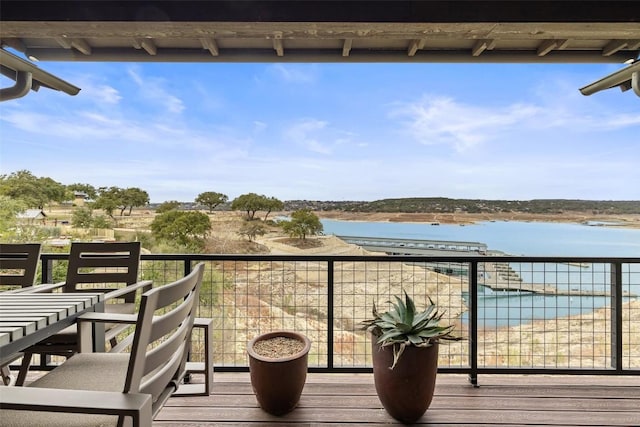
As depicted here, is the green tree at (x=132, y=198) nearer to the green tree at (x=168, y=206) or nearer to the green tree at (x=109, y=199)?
the green tree at (x=109, y=199)

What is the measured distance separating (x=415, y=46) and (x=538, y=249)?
3427 mm

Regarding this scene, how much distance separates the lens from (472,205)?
246 inches

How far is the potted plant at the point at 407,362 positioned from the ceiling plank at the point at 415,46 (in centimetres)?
178

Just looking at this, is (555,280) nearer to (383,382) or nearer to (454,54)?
(383,382)

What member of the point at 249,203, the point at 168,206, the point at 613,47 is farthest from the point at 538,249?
the point at 168,206

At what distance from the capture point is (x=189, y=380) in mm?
2400

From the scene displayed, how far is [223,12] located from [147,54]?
0.94m

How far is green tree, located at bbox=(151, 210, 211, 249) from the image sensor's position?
7172mm

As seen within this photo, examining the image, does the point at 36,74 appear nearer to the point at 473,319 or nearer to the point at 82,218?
the point at 473,319

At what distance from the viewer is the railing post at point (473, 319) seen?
7.92 feet

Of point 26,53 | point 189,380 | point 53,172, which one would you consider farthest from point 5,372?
point 53,172

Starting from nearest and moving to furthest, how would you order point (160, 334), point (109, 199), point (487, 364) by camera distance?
point (160, 334) < point (487, 364) < point (109, 199)

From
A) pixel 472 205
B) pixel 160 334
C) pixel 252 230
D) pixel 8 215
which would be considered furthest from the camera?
pixel 8 215

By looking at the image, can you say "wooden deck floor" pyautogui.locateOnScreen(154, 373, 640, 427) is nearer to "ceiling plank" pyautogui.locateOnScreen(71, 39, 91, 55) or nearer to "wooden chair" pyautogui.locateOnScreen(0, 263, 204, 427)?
"wooden chair" pyautogui.locateOnScreen(0, 263, 204, 427)
